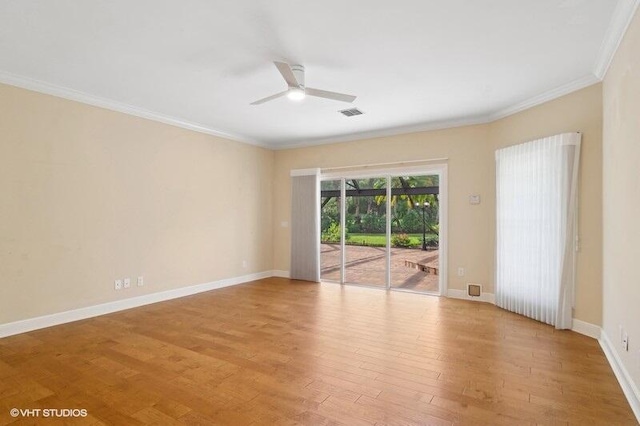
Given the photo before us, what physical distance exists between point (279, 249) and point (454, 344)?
4482mm

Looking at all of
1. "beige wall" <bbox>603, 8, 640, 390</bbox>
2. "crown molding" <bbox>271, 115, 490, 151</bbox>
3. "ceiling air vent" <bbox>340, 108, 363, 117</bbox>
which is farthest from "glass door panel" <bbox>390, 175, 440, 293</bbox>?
"beige wall" <bbox>603, 8, 640, 390</bbox>

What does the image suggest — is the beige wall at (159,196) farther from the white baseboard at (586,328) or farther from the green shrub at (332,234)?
the green shrub at (332,234)

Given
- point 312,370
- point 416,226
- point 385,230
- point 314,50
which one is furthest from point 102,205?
point 416,226

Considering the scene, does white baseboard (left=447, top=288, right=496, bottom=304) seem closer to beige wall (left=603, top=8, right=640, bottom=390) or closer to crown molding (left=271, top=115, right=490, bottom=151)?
beige wall (left=603, top=8, right=640, bottom=390)

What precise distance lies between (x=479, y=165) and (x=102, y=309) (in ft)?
19.0

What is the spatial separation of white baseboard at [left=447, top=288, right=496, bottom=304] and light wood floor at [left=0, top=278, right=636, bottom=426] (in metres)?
0.52

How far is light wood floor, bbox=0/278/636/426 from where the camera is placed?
2.18 metres

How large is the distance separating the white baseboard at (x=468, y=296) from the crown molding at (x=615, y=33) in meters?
3.14

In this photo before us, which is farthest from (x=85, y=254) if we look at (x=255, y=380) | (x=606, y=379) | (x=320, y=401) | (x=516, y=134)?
(x=516, y=134)

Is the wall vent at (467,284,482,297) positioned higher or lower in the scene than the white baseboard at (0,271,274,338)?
higher

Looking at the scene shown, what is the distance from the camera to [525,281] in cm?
423

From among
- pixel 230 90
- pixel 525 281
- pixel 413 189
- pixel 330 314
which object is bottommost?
pixel 330 314

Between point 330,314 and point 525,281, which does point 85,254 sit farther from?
point 525,281

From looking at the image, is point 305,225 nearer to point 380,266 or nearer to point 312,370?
point 380,266
